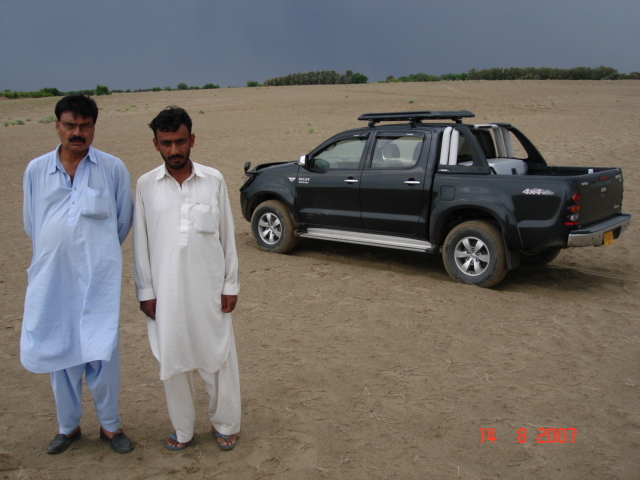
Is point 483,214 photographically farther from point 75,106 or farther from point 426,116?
point 75,106

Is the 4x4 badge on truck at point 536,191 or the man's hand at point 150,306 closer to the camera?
the man's hand at point 150,306

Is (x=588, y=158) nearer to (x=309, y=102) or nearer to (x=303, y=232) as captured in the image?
(x=303, y=232)

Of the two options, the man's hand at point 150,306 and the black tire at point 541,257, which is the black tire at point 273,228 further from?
the man's hand at point 150,306

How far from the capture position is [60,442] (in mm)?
3758

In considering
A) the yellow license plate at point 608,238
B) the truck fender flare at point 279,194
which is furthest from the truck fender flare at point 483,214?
the truck fender flare at point 279,194

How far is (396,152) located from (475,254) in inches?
64.7

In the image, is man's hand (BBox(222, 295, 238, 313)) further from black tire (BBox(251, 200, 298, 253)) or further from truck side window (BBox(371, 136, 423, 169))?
black tire (BBox(251, 200, 298, 253))

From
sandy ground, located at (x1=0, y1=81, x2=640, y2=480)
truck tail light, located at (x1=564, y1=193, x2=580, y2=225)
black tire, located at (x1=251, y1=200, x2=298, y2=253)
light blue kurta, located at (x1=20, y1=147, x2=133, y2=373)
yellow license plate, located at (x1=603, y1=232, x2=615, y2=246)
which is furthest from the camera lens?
black tire, located at (x1=251, y1=200, x2=298, y2=253)

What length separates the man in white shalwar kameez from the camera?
3449mm

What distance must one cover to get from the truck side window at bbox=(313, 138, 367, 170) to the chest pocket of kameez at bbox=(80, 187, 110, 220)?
495 centimetres

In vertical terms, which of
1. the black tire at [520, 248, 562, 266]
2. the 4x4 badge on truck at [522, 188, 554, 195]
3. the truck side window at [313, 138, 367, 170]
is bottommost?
the black tire at [520, 248, 562, 266]

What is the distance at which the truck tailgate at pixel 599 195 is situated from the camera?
258 inches

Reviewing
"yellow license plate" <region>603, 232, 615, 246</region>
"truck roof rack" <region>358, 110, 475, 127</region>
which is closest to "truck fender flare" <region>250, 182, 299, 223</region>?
"truck roof rack" <region>358, 110, 475, 127</region>

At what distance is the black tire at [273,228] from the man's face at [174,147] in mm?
5223
